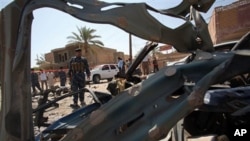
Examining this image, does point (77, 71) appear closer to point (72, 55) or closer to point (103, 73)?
point (103, 73)

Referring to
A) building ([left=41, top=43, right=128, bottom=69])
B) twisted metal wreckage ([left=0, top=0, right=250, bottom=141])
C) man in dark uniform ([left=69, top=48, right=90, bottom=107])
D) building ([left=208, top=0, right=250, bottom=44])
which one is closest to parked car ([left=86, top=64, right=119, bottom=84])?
building ([left=208, top=0, right=250, bottom=44])

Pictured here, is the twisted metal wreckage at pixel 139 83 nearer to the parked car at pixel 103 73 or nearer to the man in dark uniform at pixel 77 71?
the man in dark uniform at pixel 77 71

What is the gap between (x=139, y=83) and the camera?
2.04 meters

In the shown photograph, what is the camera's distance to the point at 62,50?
54.5 metres

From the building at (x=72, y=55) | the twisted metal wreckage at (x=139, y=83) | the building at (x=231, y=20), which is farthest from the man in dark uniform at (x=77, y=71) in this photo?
the building at (x=72, y=55)

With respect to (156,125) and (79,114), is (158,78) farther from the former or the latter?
(79,114)

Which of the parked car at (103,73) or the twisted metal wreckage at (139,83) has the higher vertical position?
the twisted metal wreckage at (139,83)

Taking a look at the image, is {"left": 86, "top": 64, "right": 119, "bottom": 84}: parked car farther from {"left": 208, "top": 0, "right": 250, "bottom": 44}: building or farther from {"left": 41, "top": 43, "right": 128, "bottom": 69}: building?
{"left": 41, "top": 43, "right": 128, "bottom": 69}: building

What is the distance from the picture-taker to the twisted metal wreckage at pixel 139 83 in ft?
6.21

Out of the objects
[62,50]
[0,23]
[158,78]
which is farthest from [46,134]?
[62,50]

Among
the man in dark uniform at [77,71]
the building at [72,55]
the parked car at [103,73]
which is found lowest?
the parked car at [103,73]

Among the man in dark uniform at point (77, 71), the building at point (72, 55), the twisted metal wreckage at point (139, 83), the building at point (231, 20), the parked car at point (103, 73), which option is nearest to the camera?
the twisted metal wreckage at point (139, 83)

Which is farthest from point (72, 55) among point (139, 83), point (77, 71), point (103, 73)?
point (139, 83)

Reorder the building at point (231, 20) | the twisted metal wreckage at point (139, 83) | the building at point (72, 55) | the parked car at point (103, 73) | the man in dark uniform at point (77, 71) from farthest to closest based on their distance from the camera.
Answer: the building at point (72, 55), the parked car at point (103, 73), the building at point (231, 20), the man in dark uniform at point (77, 71), the twisted metal wreckage at point (139, 83)
